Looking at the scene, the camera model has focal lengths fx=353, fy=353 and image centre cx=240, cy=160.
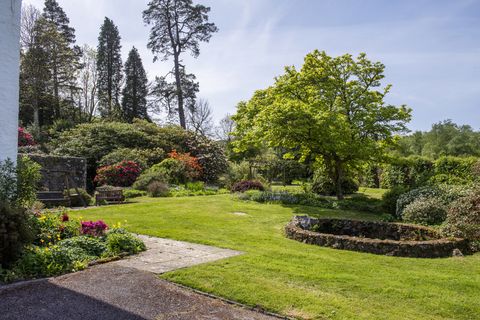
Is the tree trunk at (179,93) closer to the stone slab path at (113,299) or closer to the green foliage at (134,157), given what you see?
the green foliage at (134,157)

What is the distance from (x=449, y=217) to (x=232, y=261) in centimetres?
530

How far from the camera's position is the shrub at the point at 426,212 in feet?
31.5

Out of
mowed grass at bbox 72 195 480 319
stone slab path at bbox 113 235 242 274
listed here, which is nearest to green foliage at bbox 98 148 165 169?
mowed grass at bbox 72 195 480 319

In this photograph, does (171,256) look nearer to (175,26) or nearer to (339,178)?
(339,178)

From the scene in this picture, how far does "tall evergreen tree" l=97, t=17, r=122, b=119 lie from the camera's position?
35312mm

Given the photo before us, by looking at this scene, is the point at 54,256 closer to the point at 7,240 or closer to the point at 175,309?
the point at 7,240

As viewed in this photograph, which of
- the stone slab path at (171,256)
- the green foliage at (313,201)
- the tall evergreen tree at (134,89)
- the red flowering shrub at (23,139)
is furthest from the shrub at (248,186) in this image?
the tall evergreen tree at (134,89)

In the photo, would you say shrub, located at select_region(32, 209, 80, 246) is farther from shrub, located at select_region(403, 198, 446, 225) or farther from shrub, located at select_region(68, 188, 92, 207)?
shrub, located at select_region(403, 198, 446, 225)

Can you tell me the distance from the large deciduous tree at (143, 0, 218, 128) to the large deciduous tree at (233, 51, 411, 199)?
16.1 m

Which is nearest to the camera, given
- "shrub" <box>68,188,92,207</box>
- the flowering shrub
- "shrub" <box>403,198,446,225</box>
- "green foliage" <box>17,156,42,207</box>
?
"green foliage" <box>17,156,42,207</box>

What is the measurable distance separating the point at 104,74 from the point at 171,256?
33.8 metres

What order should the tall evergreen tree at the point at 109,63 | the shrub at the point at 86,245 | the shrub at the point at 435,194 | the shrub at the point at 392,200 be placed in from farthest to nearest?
the tall evergreen tree at the point at 109,63 < the shrub at the point at 392,200 < the shrub at the point at 435,194 < the shrub at the point at 86,245

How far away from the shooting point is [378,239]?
27.2ft

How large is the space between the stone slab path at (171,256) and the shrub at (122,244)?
0.18 meters
